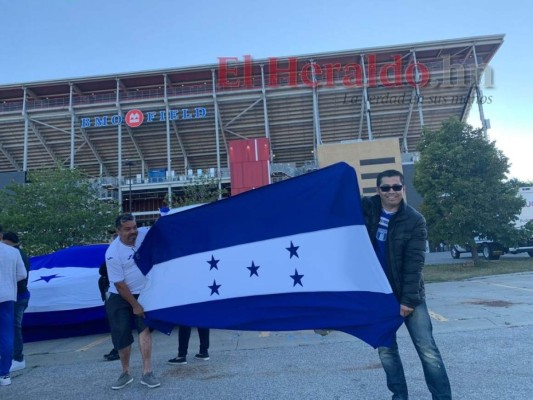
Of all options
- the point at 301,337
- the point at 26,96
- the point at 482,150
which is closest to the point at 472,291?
the point at 301,337

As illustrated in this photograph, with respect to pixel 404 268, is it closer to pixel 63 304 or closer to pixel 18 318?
pixel 18 318

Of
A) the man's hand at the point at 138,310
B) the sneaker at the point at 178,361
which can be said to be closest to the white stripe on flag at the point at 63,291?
the sneaker at the point at 178,361

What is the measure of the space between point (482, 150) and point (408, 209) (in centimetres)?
1828

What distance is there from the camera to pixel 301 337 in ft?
20.5

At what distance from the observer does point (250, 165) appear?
111 feet

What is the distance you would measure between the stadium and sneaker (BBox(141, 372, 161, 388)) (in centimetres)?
3766

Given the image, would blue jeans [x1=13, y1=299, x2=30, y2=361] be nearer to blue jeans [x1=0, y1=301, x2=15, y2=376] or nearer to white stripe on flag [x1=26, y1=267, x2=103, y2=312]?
blue jeans [x1=0, y1=301, x2=15, y2=376]

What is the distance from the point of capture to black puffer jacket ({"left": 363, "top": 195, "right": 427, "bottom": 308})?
2.98 m

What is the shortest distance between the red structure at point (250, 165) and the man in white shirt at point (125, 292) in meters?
28.8

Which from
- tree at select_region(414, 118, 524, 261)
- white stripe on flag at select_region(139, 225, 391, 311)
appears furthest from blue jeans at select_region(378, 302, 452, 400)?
tree at select_region(414, 118, 524, 261)

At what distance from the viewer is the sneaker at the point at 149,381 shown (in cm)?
428

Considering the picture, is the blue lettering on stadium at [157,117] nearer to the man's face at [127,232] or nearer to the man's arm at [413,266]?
the man's face at [127,232]

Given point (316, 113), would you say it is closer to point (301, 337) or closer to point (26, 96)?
point (26, 96)

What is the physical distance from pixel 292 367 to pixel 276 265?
178cm
